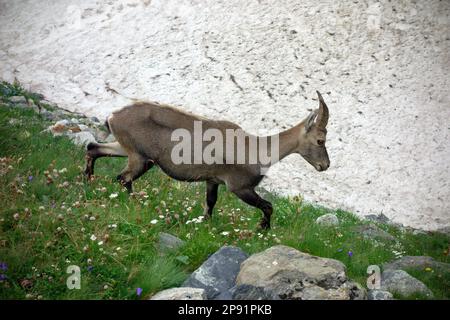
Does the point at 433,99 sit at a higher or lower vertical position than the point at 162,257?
lower

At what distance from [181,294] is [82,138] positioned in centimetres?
A: 709

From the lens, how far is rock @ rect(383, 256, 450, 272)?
780cm

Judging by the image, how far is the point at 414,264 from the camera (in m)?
7.98

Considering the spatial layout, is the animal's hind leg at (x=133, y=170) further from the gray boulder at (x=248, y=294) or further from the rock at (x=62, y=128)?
the rock at (x=62, y=128)

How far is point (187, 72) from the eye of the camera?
18.7 meters

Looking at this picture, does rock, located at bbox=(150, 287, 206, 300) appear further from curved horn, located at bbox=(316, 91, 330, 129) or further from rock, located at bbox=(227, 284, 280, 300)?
curved horn, located at bbox=(316, 91, 330, 129)

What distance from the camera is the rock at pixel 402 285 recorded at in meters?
6.52

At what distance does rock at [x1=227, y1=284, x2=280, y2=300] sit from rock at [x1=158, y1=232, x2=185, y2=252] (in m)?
1.27

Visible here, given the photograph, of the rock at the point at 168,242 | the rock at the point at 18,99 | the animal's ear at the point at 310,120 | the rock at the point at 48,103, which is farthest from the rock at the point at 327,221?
the rock at the point at 48,103

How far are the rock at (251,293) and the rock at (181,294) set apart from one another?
394 mm
